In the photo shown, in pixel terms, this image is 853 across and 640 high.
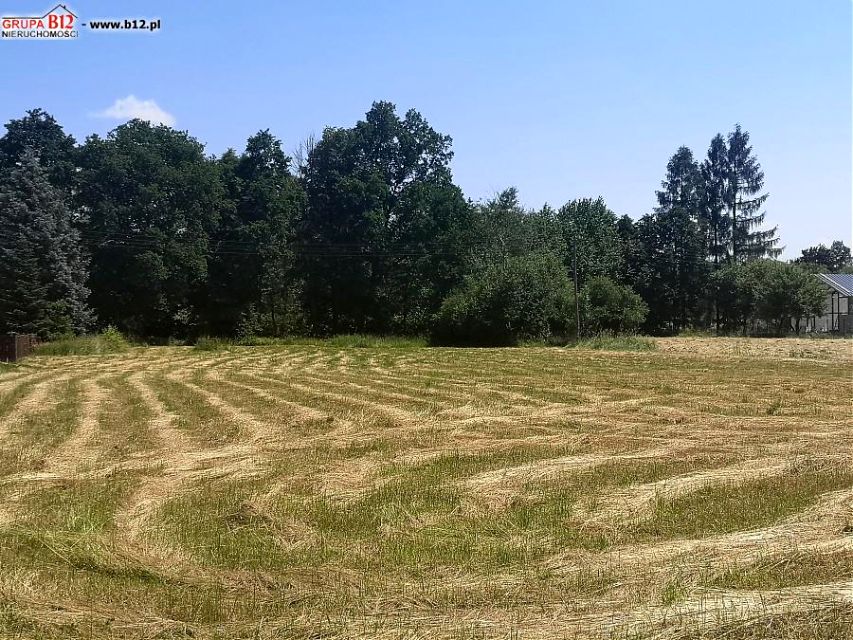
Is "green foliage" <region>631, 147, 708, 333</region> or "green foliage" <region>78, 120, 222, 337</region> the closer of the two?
"green foliage" <region>78, 120, 222, 337</region>

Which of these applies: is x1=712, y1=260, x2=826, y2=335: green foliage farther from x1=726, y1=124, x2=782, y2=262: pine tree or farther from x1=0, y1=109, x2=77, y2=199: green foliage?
x1=0, y1=109, x2=77, y2=199: green foliage

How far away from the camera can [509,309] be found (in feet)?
174

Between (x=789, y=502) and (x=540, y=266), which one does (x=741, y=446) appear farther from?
(x=540, y=266)

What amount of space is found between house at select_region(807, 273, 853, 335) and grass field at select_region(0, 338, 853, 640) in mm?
60393

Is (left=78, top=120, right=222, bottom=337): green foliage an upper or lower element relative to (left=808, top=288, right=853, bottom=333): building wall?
upper

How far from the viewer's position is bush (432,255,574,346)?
5325 cm

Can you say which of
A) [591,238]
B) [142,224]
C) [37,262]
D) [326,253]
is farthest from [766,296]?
[37,262]

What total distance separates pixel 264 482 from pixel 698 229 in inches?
2894

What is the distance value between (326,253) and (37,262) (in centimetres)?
2307

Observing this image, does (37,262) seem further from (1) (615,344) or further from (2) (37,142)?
(1) (615,344)

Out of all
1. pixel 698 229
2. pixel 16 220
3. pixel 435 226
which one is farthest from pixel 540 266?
pixel 16 220

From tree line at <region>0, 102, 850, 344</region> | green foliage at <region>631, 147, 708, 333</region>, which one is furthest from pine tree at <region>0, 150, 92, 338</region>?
green foliage at <region>631, 147, 708, 333</region>

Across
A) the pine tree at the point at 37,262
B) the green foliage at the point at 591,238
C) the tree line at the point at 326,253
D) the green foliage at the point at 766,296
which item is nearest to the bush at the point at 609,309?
the tree line at the point at 326,253

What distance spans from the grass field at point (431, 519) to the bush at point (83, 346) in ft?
79.6
